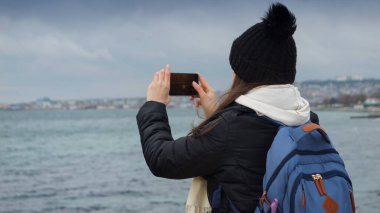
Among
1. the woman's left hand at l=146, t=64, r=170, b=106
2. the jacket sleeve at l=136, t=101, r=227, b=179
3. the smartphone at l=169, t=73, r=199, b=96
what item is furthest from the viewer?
the smartphone at l=169, t=73, r=199, b=96

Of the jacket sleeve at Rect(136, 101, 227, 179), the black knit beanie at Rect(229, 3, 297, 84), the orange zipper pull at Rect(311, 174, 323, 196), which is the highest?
the black knit beanie at Rect(229, 3, 297, 84)

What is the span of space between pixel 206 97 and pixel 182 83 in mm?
162

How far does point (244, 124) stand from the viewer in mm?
2516

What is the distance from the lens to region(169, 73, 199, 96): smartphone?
111 inches

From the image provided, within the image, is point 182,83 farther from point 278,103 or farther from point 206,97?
point 278,103

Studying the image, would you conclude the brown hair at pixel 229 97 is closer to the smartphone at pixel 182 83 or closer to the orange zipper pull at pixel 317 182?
the smartphone at pixel 182 83

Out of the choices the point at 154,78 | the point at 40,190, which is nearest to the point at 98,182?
the point at 40,190

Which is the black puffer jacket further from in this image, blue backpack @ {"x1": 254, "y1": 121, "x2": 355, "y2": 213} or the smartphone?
the smartphone

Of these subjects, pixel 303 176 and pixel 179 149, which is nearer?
pixel 303 176

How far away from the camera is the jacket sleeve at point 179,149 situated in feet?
8.10

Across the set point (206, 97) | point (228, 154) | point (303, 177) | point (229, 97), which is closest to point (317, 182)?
point (303, 177)

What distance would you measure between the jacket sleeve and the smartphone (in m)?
0.25

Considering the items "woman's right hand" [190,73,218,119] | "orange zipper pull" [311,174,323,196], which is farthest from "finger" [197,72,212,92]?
"orange zipper pull" [311,174,323,196]

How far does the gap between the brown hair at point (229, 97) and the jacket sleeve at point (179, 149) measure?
3 cm
